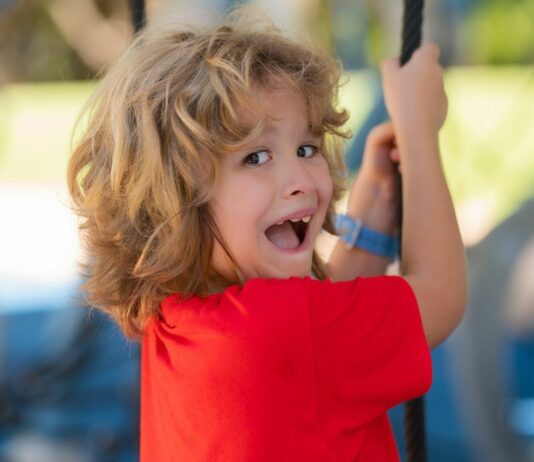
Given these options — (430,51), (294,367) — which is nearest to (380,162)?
(430,51)

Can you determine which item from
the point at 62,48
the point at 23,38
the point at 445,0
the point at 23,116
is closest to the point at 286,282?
the point at 445,0

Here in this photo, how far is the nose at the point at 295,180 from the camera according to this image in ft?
3.22

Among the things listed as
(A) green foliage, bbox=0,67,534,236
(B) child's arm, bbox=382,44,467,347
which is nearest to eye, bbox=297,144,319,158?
(B) child's arm, bbox=382,44,467,347

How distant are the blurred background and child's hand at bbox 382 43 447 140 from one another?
0.43 ft

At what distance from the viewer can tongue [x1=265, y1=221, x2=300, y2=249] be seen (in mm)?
1014

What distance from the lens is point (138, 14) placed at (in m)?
1.24

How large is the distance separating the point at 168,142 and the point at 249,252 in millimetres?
135

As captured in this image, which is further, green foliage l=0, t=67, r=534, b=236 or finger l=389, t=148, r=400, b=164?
green foliage l=0, t=67, r=534, b=236

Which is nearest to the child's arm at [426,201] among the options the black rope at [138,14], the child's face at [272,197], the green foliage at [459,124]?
the child's face at [272,197]

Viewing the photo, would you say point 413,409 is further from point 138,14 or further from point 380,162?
point 138,14

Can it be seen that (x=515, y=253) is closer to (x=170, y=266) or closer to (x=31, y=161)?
(x=170, y=266)

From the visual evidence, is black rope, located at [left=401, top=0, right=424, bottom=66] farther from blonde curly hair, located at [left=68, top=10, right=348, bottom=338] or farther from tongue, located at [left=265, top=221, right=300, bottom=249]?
tongue, located at [left=265, top=221, right=300, bottom=249]

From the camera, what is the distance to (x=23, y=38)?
648cm

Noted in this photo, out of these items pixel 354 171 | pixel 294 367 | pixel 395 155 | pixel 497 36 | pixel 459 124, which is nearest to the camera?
pixel 294 367
